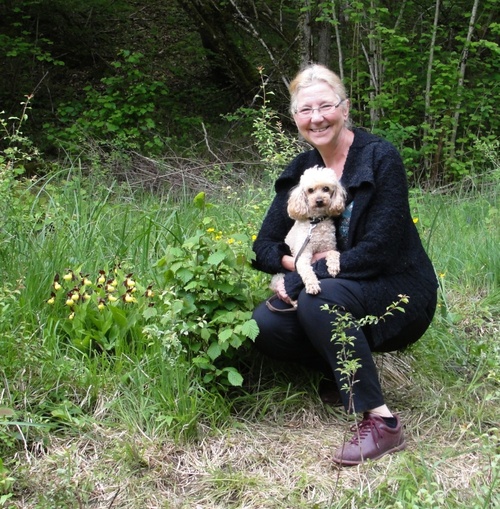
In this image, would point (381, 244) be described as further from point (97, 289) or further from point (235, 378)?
point (97, 289)

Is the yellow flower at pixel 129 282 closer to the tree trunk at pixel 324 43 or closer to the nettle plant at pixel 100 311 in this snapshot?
the nettle plant at pixel 100 311

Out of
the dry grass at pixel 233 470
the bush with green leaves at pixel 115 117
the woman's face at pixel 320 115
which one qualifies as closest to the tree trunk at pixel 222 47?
the bush with green leaves at pixel 115 117

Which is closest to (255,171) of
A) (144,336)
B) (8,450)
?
(144,336)

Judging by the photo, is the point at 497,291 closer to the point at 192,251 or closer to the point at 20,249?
the point at 192,251

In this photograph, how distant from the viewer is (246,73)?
9.80m

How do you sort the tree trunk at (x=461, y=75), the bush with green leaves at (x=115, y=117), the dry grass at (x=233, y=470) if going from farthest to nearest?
the bush with green leaves at (x=115, y=117) < the tree trunk at (x=461, y=75) < the dry grass at (x=233, y=470)

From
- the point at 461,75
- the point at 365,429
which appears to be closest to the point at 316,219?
Result: the point at 365,429

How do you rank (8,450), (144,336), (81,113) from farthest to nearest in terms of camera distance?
(81,113), (144,336), (8,450)

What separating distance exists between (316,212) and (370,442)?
3.16 feet

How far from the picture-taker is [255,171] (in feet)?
25.0

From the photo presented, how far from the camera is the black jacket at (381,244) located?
9.57 feet

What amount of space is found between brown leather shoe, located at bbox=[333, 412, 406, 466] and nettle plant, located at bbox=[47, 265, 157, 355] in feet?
3.37

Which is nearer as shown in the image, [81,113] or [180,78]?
[81,113]

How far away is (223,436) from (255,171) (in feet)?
16.2
